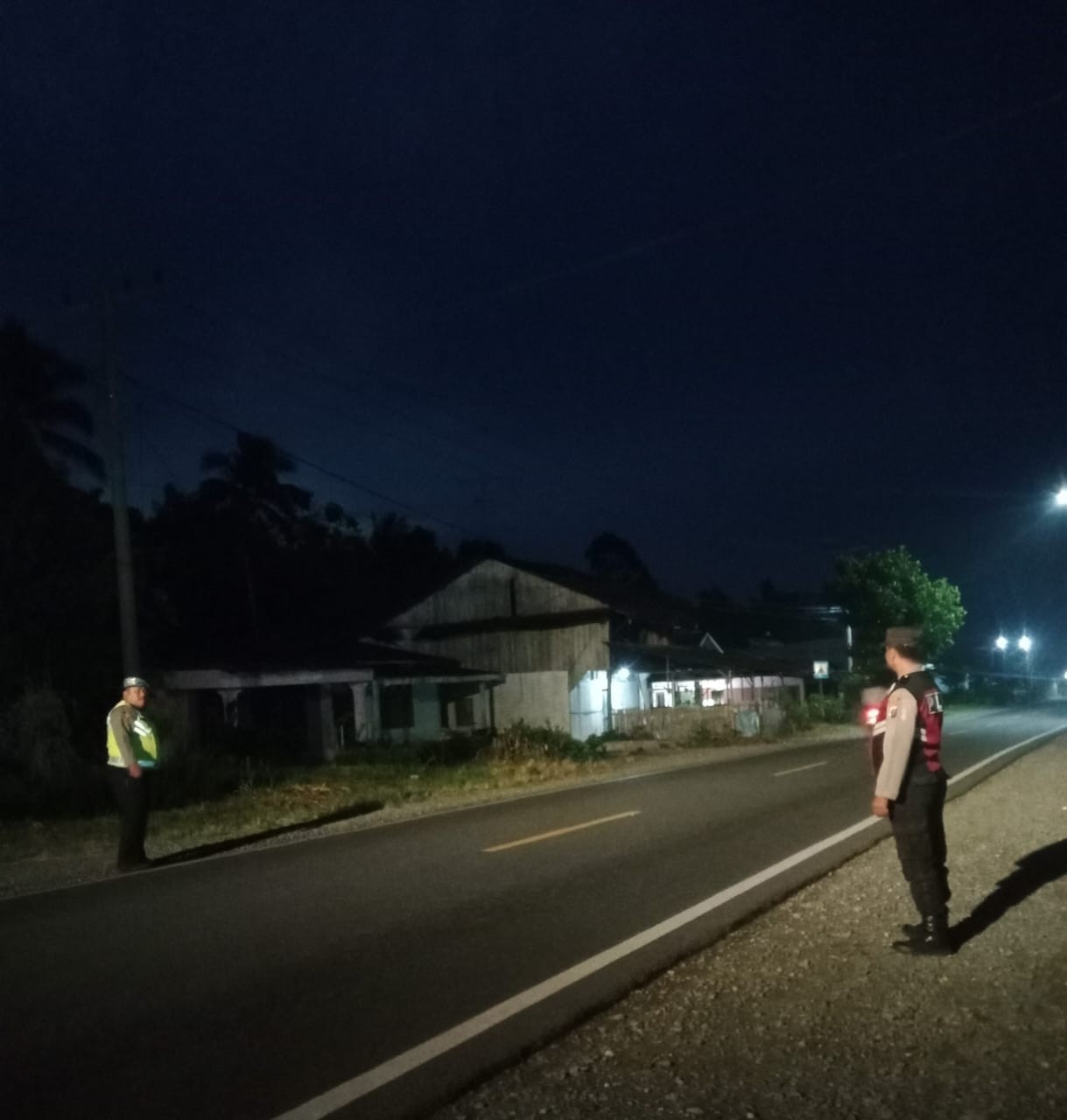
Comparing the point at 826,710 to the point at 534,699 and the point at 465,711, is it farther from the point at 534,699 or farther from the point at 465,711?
the point at 465,711

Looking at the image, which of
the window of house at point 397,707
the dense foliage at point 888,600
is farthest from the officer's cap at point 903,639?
the dense foliage at point 888,600

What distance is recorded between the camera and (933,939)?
696 cm

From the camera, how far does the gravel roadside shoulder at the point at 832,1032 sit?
491cm

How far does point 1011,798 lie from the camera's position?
49.7 ft

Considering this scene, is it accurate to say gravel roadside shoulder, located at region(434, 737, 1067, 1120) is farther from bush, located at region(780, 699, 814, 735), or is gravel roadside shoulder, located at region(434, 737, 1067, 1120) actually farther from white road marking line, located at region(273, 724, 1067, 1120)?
bush, located at region(780, 699, 814, 735)

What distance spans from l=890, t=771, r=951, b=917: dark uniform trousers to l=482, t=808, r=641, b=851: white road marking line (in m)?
5.87

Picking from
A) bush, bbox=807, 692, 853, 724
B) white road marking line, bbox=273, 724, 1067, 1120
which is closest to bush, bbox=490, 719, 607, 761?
white road marking line, bbox=273, 724, 1067, 1120

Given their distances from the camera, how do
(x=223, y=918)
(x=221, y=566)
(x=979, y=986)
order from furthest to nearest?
(x=221, y=566) → (x=223, y=918) → (x=979, y=986)

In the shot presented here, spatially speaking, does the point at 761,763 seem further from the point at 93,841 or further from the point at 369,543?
the point at 369,543

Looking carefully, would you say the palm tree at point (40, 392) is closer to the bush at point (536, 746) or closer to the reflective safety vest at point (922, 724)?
the bush at point (536, 746)

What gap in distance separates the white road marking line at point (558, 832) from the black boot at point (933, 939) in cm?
563

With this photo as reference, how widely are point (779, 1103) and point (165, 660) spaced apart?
1066 inches

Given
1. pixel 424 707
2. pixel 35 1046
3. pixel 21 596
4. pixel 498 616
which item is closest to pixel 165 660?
pixel 21 596

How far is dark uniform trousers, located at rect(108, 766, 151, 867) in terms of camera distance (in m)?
11.8
